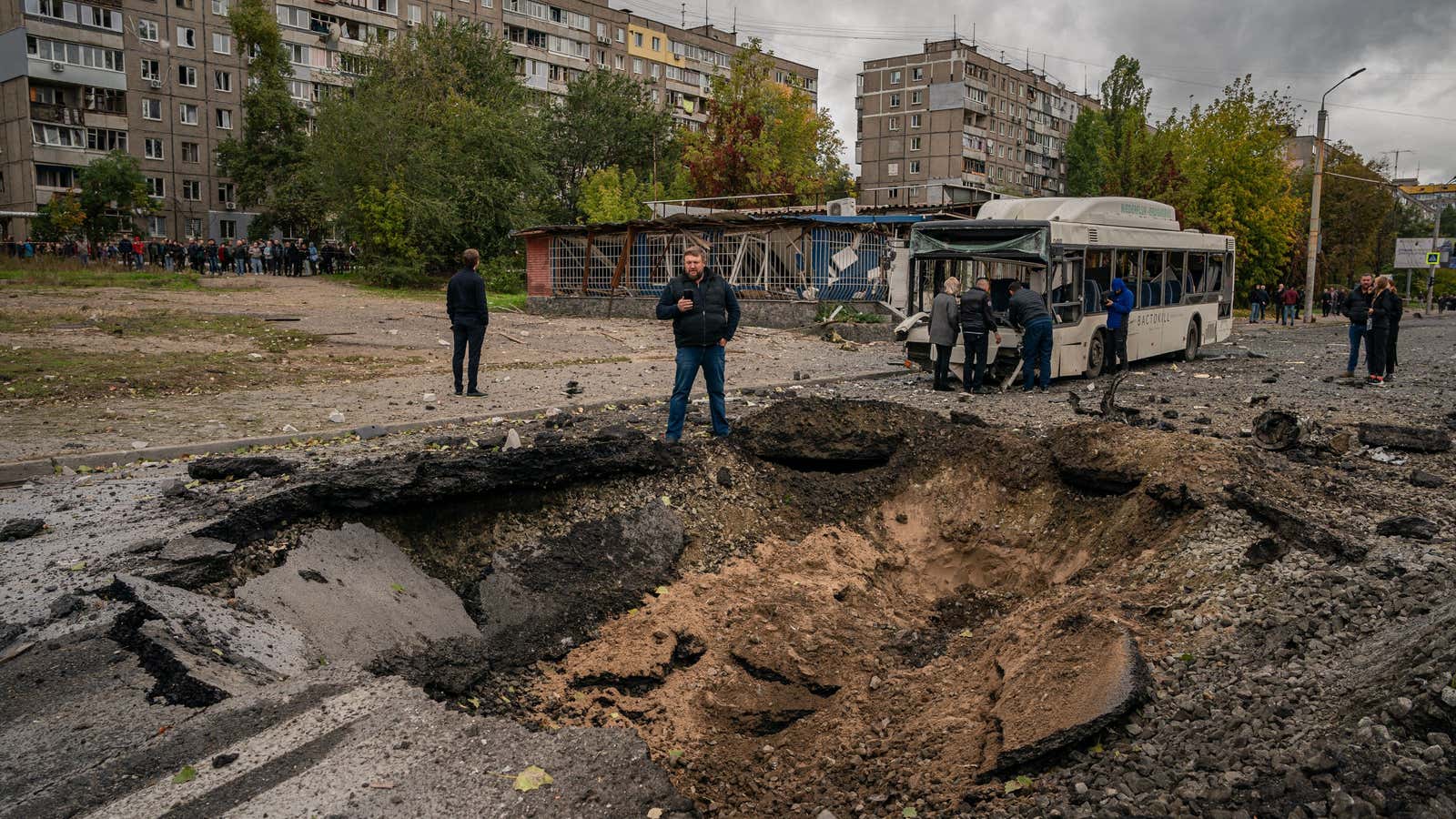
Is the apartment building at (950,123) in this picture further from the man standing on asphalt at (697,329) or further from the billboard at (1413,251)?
the man standing on asphalt at (697,329)

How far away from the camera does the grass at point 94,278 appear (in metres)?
28.9

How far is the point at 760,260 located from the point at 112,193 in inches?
1461

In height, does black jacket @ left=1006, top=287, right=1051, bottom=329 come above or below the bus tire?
above

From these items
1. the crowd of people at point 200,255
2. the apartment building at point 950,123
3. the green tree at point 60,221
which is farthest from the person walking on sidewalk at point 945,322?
the apartment building at point 950,123

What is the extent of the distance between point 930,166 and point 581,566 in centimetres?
9055

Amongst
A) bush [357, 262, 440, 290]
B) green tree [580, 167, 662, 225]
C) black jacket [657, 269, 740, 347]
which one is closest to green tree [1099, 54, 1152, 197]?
green tree [580, 167, 662, 225]

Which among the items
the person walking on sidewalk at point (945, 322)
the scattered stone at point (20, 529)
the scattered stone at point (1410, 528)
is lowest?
the scattered stone at point (20, 529)

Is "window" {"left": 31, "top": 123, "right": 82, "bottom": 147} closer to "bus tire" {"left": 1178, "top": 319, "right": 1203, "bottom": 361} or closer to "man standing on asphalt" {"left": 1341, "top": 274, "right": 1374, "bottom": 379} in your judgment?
"bus tire" {"left": 1178, "top": 319, "right": 1203, "bottom": 361}

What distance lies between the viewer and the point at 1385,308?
15281 millimetres

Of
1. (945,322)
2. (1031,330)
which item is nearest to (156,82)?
(945,322)

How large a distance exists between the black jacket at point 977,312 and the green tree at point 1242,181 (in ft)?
94.1

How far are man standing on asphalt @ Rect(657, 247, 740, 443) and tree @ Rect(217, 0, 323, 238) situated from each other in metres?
48.0

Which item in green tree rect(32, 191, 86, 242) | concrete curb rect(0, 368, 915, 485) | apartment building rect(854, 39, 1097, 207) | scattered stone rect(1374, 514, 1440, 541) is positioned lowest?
concrete curb rect(0, 368, 915, 485)

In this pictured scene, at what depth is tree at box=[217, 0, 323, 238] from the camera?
5197 cm
